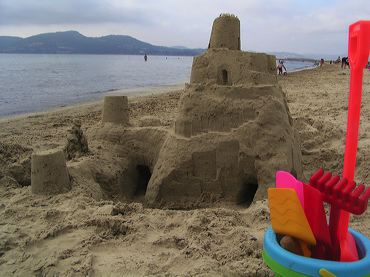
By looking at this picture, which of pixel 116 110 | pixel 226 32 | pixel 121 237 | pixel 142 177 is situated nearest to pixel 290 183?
pixel 121 237

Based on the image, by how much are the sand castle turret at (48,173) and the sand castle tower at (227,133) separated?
1.02 metres

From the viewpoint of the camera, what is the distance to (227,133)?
383 centimetres

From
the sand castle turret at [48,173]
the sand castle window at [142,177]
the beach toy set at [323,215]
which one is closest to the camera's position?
the beach toy set at [323,215]

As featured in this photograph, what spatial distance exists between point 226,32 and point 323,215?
9.34 ft

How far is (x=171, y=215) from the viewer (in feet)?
9.45

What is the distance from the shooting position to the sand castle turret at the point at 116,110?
5082mm

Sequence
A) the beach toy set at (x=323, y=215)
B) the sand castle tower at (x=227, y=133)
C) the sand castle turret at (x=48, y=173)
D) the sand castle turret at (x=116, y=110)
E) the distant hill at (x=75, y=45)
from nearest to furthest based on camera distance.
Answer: the beach toy set at (x=323, y=215)
the sand castle turret at (x=48, y=173)
the sand castle tower at (x=227, y=133)
the sand castle turret at (x=116, y=110)
the distant hill at (x=75, y=45)

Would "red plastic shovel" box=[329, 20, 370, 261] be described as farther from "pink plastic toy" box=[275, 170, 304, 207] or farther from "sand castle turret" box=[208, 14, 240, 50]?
"sand castle turret" box=[208, 14, 240, 50]

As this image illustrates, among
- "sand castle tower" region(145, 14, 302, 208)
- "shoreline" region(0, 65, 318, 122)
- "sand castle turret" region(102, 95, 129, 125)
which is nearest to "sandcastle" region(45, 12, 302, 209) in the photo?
"sand castle tower" region(145, 14, 302, 208)

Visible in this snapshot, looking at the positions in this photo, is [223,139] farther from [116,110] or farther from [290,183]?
[290,183]

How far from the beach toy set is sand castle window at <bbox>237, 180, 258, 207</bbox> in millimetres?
2317

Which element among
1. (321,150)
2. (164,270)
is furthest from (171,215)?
(321,150)

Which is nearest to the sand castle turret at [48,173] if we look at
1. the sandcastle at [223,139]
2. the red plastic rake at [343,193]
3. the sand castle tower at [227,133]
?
the sandcastle at [223,139]

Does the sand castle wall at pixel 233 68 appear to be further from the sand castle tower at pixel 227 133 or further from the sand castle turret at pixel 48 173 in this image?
the sand castle turret at pixel 48 173
